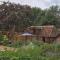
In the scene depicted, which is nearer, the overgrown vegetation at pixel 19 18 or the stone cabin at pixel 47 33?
the stone cabin at pixel 47 33

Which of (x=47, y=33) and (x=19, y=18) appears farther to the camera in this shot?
(x=19, y=18)

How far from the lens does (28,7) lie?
2973 cm

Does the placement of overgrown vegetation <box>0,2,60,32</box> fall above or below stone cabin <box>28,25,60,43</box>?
above

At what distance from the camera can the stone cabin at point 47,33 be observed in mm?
21414

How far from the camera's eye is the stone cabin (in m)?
21.4

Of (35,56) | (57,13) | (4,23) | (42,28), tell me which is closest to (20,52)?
(35,56)

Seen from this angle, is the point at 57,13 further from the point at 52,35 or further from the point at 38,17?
the point at 52,35

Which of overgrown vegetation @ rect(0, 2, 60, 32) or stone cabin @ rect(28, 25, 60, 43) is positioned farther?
overgrown vegetation @ rect(0, 2, 60, 32)

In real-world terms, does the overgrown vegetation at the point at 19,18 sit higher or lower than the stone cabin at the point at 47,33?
higher

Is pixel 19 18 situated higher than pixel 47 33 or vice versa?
pixel 19 18

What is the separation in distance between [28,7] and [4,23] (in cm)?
390

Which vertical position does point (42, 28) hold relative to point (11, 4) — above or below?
below

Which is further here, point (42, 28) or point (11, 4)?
point (11, 4)

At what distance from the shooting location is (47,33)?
23.2 meters
